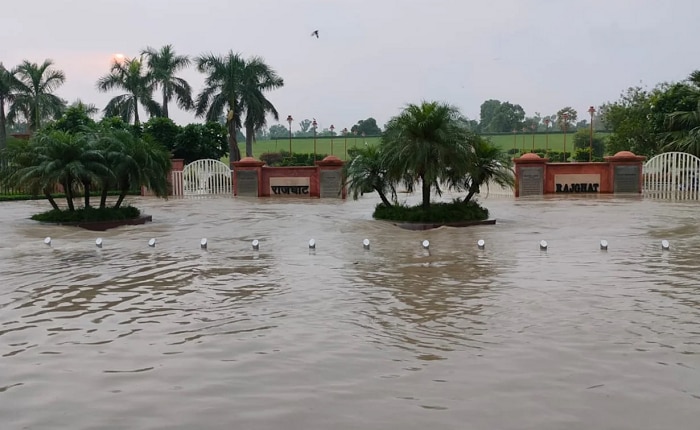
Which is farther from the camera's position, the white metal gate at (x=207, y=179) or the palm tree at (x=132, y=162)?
the white metal gate at (x=207, y=179)

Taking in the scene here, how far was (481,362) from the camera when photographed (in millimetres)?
5672

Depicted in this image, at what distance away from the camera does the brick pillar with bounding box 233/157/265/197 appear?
32688mm

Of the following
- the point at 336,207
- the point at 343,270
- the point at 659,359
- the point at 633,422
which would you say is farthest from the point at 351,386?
the point at 336,207

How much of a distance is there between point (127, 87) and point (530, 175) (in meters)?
31.7

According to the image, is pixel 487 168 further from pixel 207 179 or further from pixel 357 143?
pixel 357 143

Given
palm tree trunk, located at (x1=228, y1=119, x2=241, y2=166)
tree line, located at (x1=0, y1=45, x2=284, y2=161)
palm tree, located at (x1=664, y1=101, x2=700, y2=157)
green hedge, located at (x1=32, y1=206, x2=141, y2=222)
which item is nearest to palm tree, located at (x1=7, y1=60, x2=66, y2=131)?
tree line, located at (x1=0, y1=45, x2=284, y2=161)

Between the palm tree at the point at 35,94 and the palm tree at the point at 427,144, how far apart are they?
3774 cm

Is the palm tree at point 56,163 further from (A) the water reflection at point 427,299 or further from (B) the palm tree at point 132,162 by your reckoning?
(A) the water reflection at point 427,299

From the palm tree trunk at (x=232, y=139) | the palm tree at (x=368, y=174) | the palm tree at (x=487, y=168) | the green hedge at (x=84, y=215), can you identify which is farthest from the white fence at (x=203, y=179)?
the palm tree at (x=487, y=168)

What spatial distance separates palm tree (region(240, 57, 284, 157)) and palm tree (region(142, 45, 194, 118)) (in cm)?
548

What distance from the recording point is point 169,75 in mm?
49688

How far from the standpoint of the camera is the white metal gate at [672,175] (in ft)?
95.9

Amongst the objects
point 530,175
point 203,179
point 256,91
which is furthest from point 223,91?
point 530,175

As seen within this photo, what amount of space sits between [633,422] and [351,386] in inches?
78.4
